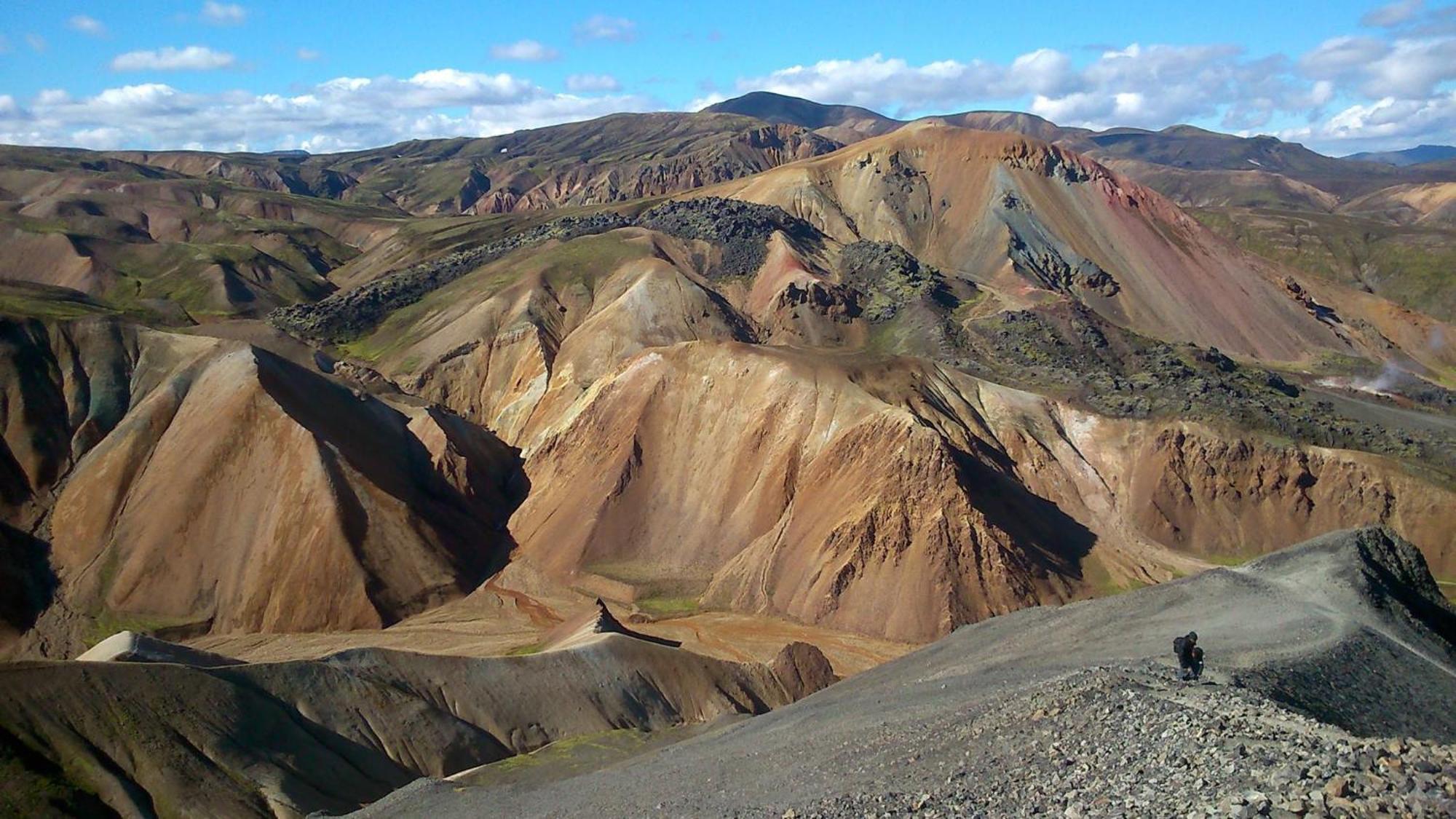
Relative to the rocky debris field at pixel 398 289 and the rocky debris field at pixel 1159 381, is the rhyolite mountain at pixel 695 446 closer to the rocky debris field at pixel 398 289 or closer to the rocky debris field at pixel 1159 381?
the rocky debris field at pixel 1159 381

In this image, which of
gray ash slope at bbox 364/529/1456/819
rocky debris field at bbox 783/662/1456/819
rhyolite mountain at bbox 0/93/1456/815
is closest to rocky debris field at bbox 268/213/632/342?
rhyolite mountain at bbox 0/93/1456/815

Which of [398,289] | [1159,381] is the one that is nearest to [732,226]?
[398,289]

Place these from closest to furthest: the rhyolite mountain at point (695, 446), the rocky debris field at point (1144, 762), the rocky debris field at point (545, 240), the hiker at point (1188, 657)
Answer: the rocky debris field at point (1144, 762), the hiker at point (1188, 657), the rhyolite mountain at point (695, 446), the rocky debris field at point (545, 240)

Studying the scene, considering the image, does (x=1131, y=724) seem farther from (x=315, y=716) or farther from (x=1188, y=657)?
(x=315, y=716)

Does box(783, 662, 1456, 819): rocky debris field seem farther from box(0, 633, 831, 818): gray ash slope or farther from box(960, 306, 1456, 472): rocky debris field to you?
box(960, 306, 1456, 472): rocky debris field

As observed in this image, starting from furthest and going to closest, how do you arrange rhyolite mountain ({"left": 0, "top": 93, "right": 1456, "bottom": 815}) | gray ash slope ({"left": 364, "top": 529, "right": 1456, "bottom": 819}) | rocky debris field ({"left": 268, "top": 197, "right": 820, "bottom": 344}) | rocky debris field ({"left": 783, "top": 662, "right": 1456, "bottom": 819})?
rocky debris field ({"left": 268, "top": 197, "right": 820, "bottom": 344}) → rhyolite mountain ({"left": 0, "top": 93, "right": 1456, "bottom": 815}) → gray ash slope ({"left": 364, "top": 529, "right": 1456, "bottom": 819}) → rocky debris field ({"left": 783, "top": 662, "right": 1456, "bottom": 819})

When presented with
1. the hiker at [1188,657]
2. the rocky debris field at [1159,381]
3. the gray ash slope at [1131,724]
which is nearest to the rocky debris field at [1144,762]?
the gray ash slope at [1131,724]

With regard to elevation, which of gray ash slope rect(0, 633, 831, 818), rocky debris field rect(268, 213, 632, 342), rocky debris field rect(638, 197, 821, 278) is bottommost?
gray ash slope rect(0, 633, 831, 818)
